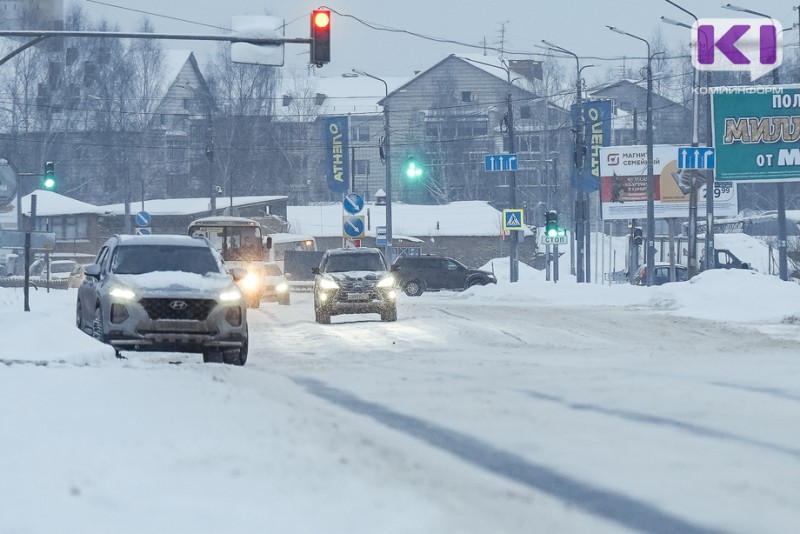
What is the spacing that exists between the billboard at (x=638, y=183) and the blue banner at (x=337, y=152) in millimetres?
13174

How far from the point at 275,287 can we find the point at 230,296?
78.1 ft

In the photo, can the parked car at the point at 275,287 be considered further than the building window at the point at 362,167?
No

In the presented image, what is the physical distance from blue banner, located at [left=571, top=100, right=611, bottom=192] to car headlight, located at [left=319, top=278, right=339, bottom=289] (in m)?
27.0

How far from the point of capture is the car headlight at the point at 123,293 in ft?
57.2

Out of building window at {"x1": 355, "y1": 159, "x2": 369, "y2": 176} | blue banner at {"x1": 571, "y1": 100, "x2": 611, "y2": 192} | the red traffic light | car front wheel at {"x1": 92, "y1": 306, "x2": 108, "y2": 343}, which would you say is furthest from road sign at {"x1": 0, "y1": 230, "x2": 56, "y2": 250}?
building window at {"x1": 355, "y1": 159, "x2": 369, "y2": 176}

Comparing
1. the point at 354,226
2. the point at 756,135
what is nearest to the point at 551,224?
the point at 354,226

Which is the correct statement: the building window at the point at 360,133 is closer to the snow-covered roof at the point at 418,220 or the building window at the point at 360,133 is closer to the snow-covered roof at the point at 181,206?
the snow-covered roof at the point at 418,220

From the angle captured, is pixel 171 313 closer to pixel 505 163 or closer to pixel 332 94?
pixel 505 163

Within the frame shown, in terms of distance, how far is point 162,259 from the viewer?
19016 millimetres

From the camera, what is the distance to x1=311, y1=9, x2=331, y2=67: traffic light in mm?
23266

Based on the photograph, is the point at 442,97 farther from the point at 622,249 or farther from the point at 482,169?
the point at 622,249

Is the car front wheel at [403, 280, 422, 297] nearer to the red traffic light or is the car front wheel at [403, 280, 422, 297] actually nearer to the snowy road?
the red traffic light

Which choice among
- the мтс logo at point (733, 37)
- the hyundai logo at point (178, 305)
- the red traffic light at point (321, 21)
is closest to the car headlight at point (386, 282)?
the red traffic light at point (321, 21)

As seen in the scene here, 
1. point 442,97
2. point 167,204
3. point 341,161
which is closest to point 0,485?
point 341,161
